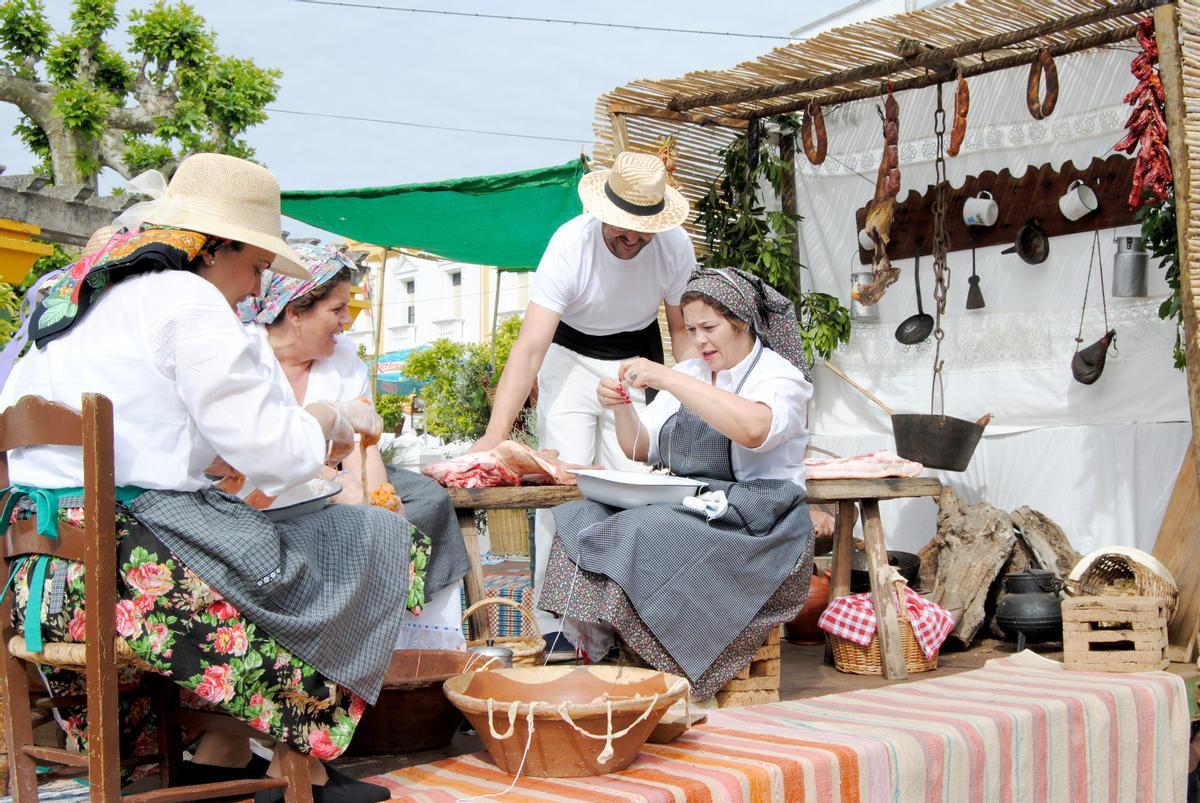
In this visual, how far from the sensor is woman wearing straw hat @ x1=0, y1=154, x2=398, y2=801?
91.2 inches

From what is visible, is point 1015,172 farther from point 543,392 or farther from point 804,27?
point 804,27

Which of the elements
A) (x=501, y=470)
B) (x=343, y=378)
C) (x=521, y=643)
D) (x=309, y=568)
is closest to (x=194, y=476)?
(x=309, y=568)

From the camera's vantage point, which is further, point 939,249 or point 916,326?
point 916,326

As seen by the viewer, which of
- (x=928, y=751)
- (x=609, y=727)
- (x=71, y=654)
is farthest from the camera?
(x=928, y=751)

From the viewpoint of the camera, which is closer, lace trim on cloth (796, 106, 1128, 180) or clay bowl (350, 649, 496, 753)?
clay bowl (350, 649, 496, 753)

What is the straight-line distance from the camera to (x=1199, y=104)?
448cm

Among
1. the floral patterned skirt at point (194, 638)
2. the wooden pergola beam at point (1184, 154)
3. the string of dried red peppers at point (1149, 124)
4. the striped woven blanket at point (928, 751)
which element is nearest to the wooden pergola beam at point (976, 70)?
the string of dried red peppers at point (1149, 124)

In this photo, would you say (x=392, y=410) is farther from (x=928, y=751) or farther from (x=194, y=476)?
(x=194, y=476)

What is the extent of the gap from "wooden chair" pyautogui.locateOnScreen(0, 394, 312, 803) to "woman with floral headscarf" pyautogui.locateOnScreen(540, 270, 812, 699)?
1296mm

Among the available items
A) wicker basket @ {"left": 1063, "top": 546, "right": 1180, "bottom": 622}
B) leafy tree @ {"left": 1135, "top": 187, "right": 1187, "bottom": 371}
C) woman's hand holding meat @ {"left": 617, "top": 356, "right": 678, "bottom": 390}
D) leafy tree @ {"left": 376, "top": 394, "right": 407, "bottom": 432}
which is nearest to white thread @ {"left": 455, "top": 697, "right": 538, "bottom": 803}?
woman's hand holding meat @ {"left": 617, "top": 356, "right": 678, "bottom": 390}

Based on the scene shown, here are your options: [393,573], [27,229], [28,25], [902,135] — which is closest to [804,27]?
[902,135]

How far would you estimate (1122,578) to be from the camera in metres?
5.00

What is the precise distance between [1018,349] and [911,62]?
1.78 meters

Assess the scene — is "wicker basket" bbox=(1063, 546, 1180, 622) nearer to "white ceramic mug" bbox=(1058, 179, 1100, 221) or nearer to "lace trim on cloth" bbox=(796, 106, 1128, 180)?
"white ceramic mug" bbox=(1058, 179, 1100, 221)
